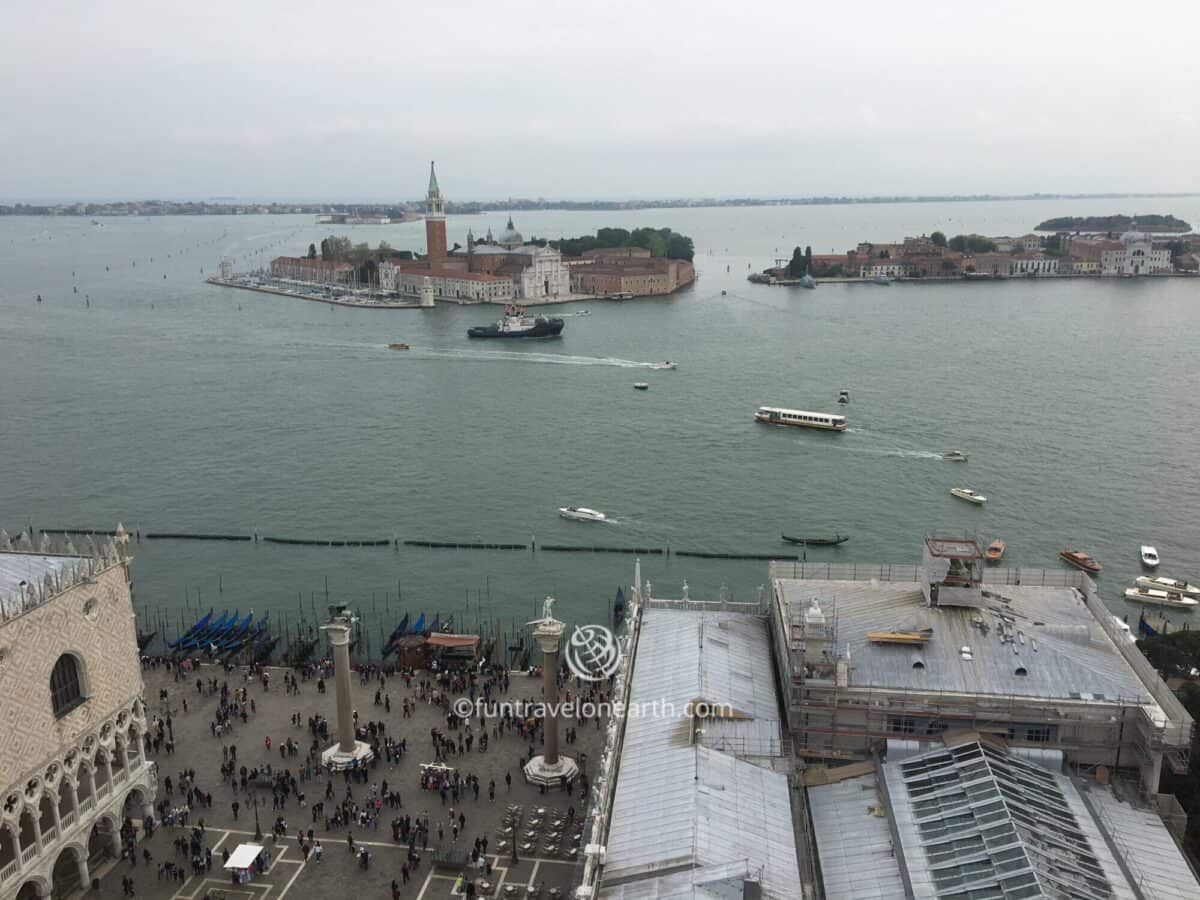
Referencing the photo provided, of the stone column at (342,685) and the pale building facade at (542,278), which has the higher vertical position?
the pale building facade at (542,278)

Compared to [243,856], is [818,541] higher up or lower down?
lower down

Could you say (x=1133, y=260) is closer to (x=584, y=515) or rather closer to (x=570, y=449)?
(x=570, y=449)

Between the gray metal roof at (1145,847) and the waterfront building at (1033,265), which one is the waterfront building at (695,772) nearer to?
the gray metal roof at (1145,847)

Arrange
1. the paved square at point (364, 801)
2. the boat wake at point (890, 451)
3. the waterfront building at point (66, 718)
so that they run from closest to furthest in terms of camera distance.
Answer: the waterfront building at point (66, 718) → the paved square at point (364, 801) → the boat wake at point (890, 451)

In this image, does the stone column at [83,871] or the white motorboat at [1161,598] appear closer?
the stone column at [83,871]

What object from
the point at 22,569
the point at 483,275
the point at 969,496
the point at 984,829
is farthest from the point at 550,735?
the point at 483,275

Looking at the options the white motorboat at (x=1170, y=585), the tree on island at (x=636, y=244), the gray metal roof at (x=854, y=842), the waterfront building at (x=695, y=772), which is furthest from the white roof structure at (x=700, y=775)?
the tree on island at (x=636, y=244)

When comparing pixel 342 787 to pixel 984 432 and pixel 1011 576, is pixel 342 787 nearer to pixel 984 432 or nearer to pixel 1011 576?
pixel 1011 576
